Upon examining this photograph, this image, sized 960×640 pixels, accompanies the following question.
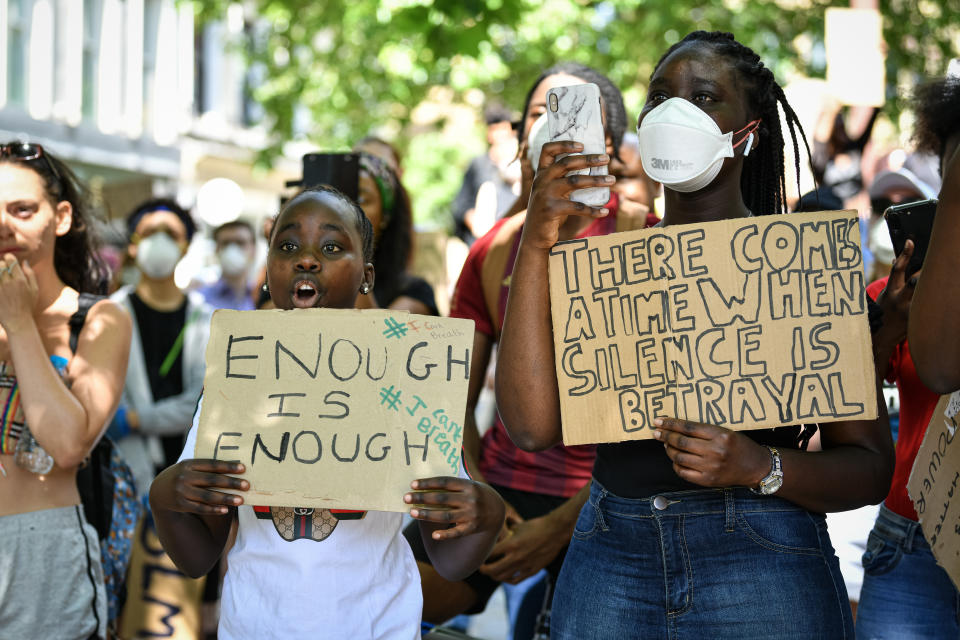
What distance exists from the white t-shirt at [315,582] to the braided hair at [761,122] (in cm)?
122

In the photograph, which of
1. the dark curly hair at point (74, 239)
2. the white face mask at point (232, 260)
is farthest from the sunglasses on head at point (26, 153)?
the white face mask at point (232, 260)

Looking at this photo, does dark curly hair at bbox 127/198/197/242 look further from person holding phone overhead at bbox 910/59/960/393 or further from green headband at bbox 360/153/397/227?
person holding phone overhead at bbox 910/59/960/393

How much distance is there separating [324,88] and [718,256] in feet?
43.6

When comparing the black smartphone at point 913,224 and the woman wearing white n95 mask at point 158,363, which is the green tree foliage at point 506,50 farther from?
the black smartphone at point 913,224

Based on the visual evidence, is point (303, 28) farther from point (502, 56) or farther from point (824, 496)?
point (824, 496)

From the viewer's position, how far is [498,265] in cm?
367

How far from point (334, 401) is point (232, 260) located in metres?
6.51

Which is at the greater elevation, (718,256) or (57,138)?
(57,138)

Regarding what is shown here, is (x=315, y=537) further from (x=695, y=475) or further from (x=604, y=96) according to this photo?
(x=604, y=96)

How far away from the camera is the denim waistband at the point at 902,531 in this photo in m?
2.91

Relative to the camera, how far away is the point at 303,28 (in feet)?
49.3

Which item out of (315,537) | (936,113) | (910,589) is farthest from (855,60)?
(315,537)

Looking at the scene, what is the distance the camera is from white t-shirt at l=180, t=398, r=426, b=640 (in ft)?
8.34

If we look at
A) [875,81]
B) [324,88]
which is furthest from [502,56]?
[875,81]
